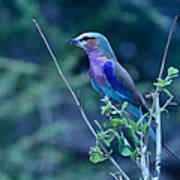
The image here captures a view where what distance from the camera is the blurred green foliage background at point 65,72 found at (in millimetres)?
4172

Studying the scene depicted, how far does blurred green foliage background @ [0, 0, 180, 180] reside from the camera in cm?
417

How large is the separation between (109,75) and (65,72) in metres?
2.61

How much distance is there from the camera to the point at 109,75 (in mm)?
1591

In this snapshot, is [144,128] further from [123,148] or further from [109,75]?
[109,75]

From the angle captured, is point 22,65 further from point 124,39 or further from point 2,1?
point 124,39

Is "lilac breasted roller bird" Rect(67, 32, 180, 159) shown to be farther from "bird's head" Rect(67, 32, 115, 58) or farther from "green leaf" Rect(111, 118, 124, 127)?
"green leaf" Rect(111, 118, 124, 127)

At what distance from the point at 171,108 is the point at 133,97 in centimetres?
330

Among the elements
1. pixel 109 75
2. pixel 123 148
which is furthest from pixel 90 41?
pixel 123 148

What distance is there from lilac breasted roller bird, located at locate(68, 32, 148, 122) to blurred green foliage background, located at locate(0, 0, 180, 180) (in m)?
2.41

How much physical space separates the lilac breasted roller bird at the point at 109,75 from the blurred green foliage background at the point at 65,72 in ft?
7.91

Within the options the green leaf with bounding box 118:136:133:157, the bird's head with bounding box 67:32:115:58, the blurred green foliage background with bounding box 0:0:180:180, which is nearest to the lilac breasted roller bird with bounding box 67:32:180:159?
the bird's head with bounding box 67:32:115:58

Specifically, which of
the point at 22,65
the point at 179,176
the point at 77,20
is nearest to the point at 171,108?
the point at 179,176

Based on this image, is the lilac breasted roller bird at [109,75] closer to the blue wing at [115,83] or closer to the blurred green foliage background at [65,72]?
the blue wing at [115,83]

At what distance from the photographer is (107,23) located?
4844 mm
